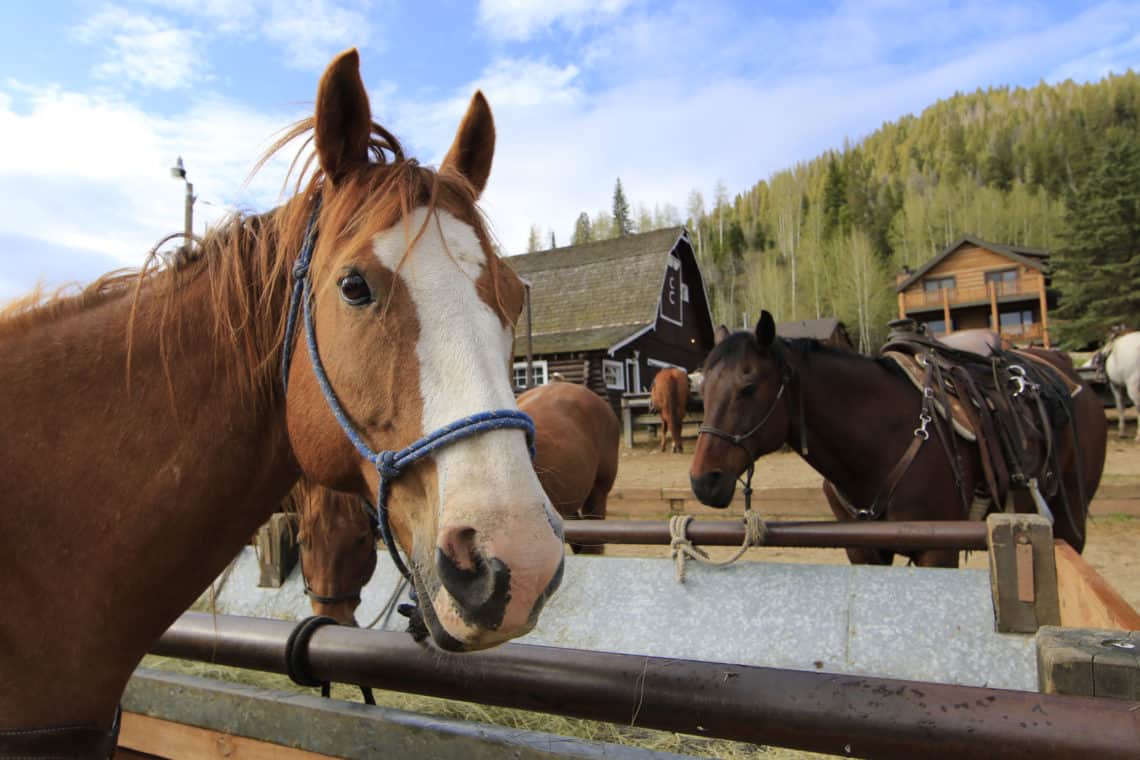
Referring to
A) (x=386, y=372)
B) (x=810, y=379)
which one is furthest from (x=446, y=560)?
(x=810, y=379)

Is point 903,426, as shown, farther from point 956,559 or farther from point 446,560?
point 446,560

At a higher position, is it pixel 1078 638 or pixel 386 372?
pixel 386 372

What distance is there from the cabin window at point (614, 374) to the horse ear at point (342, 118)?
61.3 ft

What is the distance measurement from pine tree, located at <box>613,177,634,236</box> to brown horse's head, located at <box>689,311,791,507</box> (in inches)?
3231

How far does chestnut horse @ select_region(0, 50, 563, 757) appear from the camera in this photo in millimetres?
1021

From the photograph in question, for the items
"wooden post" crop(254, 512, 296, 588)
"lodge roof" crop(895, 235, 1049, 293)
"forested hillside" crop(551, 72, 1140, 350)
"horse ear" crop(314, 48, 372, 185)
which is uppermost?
"forested hillside" crop(551, 72, 1140, 350)

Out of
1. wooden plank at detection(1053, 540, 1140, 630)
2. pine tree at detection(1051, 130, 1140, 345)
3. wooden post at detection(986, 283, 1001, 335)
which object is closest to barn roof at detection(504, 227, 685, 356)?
wooden plank at detection(1053, 540, 1140, 630)

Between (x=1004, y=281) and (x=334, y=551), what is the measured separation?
46972 mm

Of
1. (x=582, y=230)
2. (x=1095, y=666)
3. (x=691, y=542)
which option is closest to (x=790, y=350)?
(x=691, y=542)

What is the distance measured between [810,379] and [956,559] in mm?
1094

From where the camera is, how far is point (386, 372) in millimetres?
1062

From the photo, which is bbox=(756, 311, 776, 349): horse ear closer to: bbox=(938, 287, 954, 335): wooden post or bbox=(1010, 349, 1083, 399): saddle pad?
bbox=(1010, 349, 1083, 399): saddle pad

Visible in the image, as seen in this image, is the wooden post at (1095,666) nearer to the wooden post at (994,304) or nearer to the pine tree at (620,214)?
the wooden post at (994,304)

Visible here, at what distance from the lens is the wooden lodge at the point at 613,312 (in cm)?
2025
